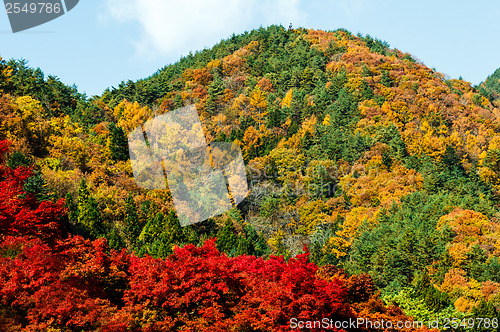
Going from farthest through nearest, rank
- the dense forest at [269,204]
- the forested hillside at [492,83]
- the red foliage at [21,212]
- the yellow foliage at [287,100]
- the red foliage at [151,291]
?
the forested hillside at [492,83], the yellow foliage at [287,100], the red foliage at [21,212], the dense forest at [269,204], the red foliage at [151,291]

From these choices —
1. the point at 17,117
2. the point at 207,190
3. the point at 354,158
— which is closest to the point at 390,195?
the point at 354,158

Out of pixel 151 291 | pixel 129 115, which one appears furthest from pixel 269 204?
pixel 151 291

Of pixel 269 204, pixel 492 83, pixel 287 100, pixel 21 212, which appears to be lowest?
pixel 269 204

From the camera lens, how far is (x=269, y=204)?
55.7 meters

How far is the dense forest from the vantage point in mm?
20141

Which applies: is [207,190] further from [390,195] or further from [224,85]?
[224,85]

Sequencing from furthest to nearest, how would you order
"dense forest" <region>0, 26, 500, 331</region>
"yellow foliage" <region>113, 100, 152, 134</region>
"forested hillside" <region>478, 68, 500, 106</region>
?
"forested hillside" <region>478, 68, 500, 106</region> → "yellow foliage" <region>113, 100, 152, 134</region> → "dense forest" <region>0, 26, 500, 331</region>

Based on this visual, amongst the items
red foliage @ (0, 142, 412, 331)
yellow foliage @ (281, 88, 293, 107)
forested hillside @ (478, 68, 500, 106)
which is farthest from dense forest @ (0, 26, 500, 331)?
forested hillside @ (478, 68, 500, 106)

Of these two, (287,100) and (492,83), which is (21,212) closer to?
(287,100)

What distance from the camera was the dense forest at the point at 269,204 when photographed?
20141 millimetres

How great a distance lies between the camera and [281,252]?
49.1m

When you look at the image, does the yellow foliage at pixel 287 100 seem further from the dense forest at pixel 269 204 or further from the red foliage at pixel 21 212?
the red foliage at pixel 21 212

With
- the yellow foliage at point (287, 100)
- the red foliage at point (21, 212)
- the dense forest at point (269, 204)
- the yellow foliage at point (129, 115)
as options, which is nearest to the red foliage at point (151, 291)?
the dense forest at point (269, 204)

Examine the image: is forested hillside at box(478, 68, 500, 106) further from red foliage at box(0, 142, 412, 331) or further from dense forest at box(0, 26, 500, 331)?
red foliage at box(0, 142, 412, 331)
